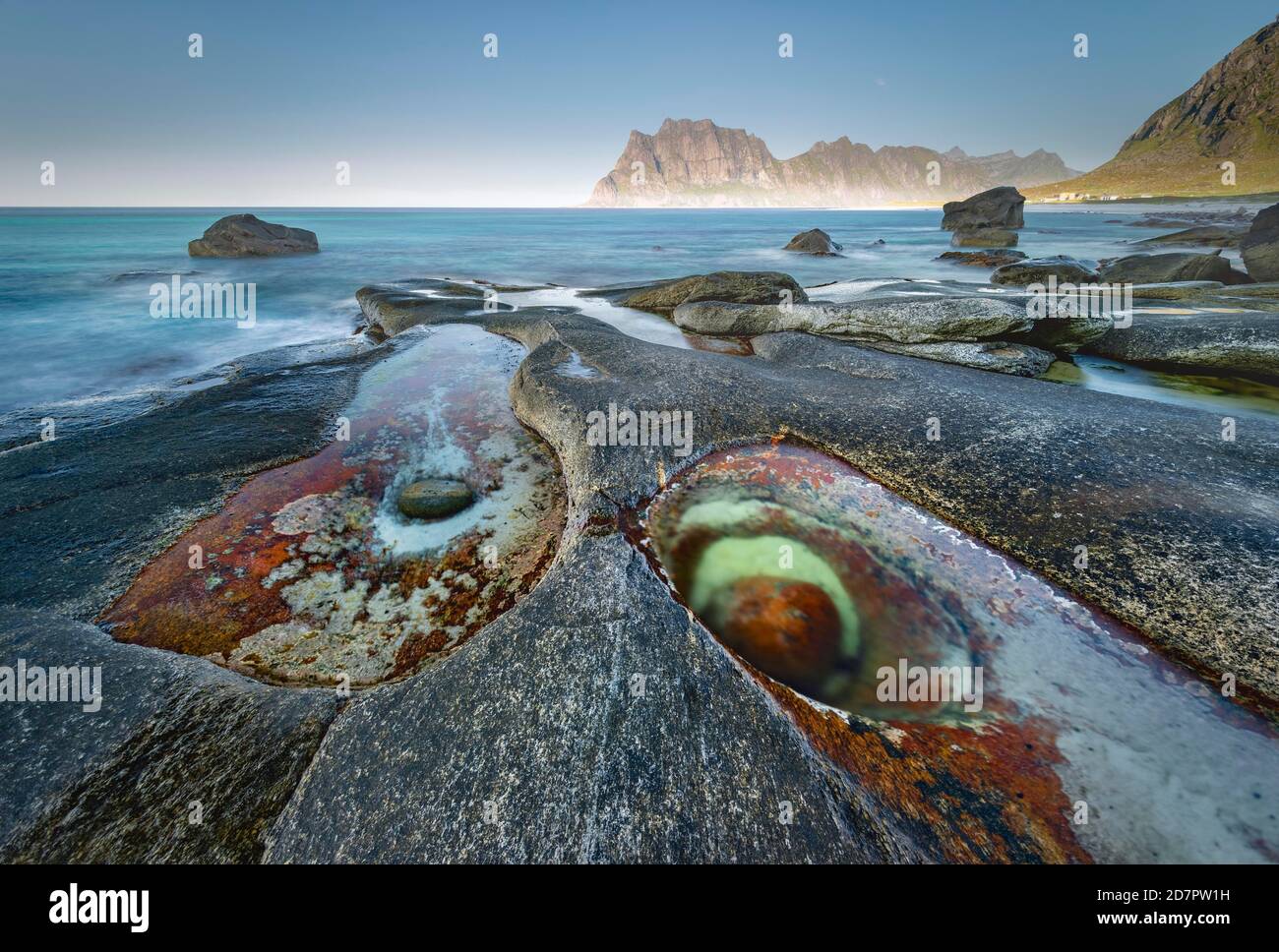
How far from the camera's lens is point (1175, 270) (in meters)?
24.4

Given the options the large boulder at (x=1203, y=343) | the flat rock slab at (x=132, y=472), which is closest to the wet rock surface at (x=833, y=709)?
the flat rock slab at (x=132, y=472)

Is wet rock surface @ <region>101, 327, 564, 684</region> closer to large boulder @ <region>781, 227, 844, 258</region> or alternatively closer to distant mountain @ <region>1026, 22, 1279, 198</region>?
large boulder @ <region>781, 227, 844, 258</region>

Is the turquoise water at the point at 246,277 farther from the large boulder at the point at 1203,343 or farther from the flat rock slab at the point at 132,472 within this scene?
the large boulder at the point at 1203,343

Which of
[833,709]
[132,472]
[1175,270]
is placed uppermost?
[1175,270]

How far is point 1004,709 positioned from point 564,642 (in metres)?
4.07

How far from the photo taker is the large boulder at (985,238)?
52.2 meters

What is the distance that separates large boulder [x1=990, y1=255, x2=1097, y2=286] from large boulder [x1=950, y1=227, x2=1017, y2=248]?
109 feet

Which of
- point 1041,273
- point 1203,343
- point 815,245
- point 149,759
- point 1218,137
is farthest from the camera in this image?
point 1218,137

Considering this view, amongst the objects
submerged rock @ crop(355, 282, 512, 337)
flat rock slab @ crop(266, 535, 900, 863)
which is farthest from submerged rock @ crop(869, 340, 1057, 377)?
submerged rock @ crop(355, 282, 512, 337)
